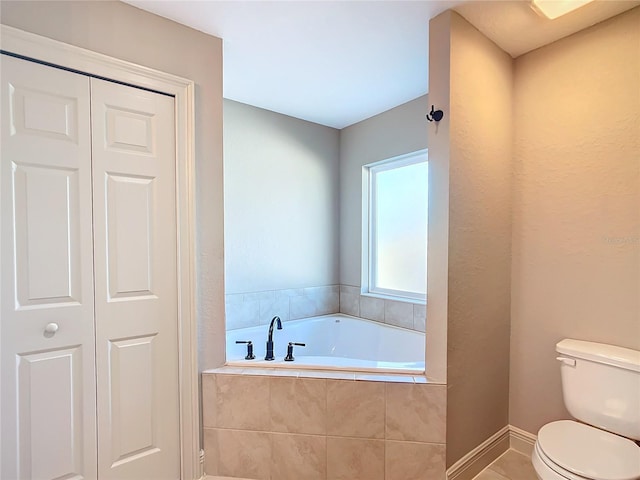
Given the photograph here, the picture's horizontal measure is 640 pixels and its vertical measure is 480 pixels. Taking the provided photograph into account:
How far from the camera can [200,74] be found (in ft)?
5.72

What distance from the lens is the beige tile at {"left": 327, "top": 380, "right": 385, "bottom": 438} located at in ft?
5.39

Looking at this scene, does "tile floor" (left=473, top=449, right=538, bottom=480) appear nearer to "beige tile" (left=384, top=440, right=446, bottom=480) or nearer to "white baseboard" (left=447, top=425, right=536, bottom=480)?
"white baseboard" (left=447, top=425, right=536, bottom=480)

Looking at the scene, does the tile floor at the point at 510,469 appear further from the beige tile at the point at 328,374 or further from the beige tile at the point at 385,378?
the beige tile at the point at 328,374

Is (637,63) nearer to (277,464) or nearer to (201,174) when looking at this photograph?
(201,174)

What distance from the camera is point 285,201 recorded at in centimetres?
302

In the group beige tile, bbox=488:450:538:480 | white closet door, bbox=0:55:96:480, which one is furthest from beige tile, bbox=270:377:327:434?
beige tile, bbox=488:450:538:480

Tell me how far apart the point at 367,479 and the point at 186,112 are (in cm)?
211

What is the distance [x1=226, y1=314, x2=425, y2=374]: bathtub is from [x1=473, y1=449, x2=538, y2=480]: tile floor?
2.44 ft

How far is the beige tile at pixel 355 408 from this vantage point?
1.64m

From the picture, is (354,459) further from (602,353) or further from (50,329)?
(50,329)

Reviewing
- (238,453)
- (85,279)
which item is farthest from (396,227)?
(85,279)

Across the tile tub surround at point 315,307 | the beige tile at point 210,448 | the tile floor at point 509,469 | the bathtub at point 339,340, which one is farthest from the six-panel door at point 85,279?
the tile tub surround at point 315,307

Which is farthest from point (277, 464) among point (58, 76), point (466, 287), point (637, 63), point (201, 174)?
point (637, 63)

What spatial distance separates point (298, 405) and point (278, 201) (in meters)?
1.79
